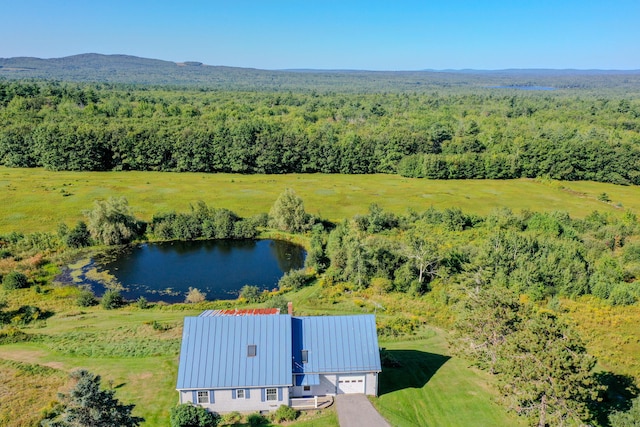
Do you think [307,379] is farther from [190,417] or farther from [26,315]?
[26,315]

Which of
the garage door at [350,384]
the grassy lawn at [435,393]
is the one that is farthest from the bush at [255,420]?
the grassy lawn at [435,393]

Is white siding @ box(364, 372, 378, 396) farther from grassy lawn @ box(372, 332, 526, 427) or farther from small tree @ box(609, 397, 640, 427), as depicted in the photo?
small tree @ box(609, 397, 640, 427)

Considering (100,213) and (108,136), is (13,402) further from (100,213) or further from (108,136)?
(108,136)

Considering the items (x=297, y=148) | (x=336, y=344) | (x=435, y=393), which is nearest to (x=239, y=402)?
(x=336, y=344)

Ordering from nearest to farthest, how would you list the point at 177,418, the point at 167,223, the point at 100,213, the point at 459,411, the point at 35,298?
the point at 177,418 → the point at 459,411 → the point at 35,298 → the point at 100,213 → the point at 167,223

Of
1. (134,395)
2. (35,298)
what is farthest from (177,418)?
(35,298)

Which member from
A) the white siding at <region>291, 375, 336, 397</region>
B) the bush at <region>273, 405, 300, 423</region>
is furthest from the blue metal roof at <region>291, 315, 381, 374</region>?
the bush at <region>273, 405, 300, 423</region>
